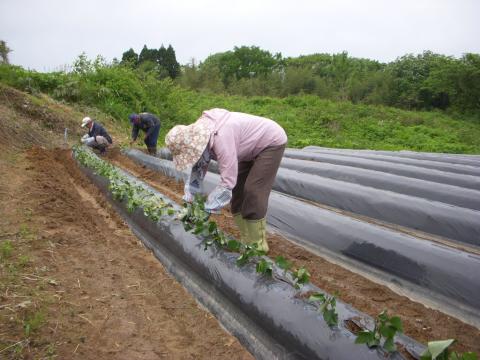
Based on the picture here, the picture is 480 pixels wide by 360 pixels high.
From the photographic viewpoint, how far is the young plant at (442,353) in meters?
1.36

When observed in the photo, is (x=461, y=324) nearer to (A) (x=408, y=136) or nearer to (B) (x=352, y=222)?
(B) (x=352, y=222)

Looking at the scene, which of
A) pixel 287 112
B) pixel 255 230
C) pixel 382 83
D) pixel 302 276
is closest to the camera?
pixel 302 276

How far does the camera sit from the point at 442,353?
4.78ft

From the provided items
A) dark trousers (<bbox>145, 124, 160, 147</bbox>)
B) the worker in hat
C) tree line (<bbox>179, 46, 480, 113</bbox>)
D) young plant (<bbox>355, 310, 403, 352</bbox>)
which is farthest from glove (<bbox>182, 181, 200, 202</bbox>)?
tree line (<bbox>179, 46, 480, 113</bbox>)

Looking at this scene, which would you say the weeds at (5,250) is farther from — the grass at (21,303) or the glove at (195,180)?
the glove at (195,180)

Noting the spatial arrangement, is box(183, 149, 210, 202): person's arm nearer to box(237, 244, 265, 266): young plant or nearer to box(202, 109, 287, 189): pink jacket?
box(202, 109, 287, 189): pink jacket

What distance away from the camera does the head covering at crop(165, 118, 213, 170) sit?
8.59 ft

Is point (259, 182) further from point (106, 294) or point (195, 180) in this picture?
point (106, 294)

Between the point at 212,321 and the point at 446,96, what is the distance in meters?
28.7

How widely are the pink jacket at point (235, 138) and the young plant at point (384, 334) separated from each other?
134 centimetres

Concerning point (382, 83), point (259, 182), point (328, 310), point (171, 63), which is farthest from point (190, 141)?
point (171, 63)

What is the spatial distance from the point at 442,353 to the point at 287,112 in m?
18.8

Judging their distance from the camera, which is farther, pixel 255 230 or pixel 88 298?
pixel 255 230

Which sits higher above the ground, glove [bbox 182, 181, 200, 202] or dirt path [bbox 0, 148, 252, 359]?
glove [bbox 182, 181, 200, 202]
